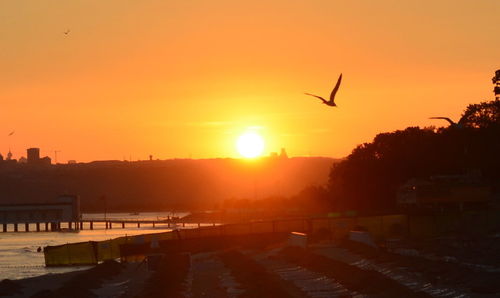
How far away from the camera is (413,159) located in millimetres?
134500

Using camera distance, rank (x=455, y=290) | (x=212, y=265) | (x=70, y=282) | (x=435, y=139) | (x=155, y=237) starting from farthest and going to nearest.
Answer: (x=435, y=139), (x=155, y=237), (x=212, y=265), (x=70, y=282), (x=455, y=290)

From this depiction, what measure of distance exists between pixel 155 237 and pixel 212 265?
21.8m

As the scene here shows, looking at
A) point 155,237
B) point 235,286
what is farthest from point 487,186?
point 235,286

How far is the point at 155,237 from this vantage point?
8575cm

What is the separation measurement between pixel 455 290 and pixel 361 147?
4550 inches

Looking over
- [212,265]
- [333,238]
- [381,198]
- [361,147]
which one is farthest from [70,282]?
[361,147]

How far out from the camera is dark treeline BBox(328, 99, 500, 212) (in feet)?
396

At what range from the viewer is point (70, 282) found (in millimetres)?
56656

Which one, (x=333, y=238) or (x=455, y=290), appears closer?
(x=455, y=290)

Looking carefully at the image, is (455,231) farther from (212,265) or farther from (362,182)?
(362,182)

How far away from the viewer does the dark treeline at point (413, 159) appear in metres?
121

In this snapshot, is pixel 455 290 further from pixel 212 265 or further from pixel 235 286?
pixel 212 265

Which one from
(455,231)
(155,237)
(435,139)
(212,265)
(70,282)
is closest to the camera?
(70,282)

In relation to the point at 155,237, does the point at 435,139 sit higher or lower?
higher
